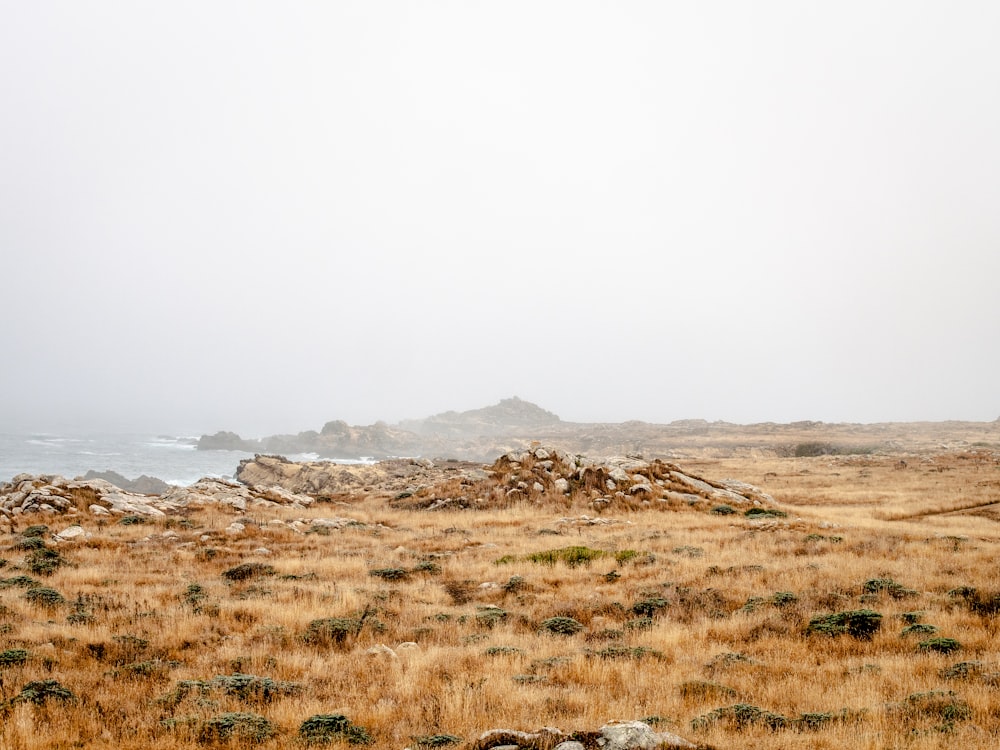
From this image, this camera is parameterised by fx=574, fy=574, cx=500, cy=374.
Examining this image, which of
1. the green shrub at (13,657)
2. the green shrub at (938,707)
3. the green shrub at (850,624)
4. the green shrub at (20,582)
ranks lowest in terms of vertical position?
the green shrub at (20,582)

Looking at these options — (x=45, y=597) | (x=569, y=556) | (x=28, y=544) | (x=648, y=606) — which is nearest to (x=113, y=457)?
(x=28, y=544)

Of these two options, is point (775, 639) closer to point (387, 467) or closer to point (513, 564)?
point (513, 564)

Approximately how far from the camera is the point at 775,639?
34.0 feet

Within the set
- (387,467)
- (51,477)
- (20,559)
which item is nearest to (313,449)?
(387,467)

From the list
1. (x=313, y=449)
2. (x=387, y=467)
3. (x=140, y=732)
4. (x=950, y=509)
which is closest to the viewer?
(x=140, y=732)

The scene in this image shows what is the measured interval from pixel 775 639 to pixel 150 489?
235ft

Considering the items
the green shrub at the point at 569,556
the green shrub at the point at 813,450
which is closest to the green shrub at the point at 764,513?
the green shrub at the point at 569,556

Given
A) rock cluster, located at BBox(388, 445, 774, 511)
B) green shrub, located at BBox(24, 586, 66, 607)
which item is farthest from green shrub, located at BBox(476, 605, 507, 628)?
rock cluster, located at BBox(388, 445, 774, 511)

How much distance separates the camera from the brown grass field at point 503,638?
704 cm

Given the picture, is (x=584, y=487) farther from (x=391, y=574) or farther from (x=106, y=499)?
Answer: (x=106, y=499)

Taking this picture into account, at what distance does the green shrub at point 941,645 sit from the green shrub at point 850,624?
935 mm

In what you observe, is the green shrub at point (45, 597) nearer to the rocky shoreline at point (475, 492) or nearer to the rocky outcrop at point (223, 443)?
the rocky shoreline at point (475, 492)

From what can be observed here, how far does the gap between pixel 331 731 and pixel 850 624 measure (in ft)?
30.9

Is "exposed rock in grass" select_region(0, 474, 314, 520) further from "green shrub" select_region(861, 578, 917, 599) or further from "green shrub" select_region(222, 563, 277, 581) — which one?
"green shrub" select_region(861, 578, 917, 599)
